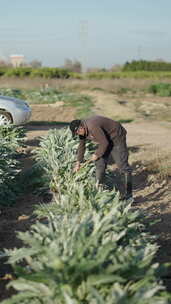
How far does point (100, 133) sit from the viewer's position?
7.16 m

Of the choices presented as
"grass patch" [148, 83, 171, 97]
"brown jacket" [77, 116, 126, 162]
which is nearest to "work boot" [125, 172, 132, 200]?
"brown jacket" [77, 116, 126, 162]

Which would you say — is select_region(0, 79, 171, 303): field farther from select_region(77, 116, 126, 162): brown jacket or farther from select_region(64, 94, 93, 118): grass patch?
select_region(77, 116, 126, 162): brown jacket

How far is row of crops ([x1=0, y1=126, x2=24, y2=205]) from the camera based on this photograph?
302 inches

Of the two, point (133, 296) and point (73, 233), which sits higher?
point (73, 233)

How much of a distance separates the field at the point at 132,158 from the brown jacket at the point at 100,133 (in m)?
0.95

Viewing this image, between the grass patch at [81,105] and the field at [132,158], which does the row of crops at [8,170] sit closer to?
the field at [132,158]

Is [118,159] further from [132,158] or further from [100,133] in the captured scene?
[132,158]

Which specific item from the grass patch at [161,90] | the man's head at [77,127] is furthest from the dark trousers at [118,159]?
the grass patch at [161,90]

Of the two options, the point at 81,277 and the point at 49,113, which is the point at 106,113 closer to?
the point at 49,113

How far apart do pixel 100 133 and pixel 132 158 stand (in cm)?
443

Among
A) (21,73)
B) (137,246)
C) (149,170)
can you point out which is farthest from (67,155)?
(21,73)

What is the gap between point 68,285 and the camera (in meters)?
3.35

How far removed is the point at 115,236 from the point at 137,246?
453 millimetres

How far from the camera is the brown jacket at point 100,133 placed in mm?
7180
